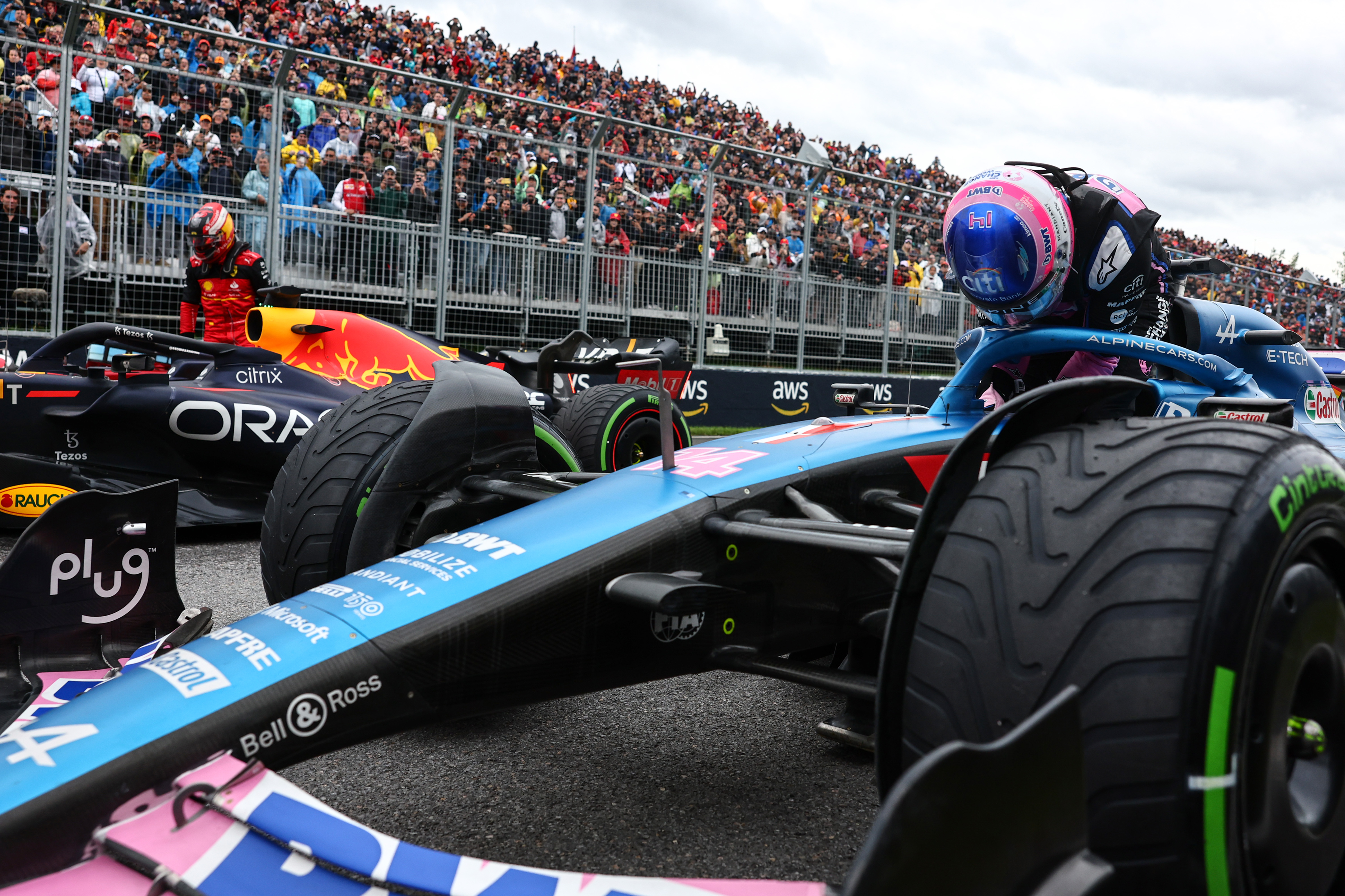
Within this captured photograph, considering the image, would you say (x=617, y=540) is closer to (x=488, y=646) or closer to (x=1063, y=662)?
(x=488, y=646)

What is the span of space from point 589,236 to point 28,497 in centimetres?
719

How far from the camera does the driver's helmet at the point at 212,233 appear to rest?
8070mm

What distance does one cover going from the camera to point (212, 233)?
8102 millimetres

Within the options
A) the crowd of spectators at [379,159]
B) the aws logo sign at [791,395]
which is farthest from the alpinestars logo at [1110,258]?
the aws logo sign at [791,395]

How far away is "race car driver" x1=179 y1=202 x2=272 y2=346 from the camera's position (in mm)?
8195

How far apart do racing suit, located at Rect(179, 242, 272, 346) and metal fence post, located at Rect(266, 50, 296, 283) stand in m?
1.25

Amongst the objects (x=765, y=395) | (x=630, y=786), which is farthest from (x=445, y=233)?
(x=630, y=786)

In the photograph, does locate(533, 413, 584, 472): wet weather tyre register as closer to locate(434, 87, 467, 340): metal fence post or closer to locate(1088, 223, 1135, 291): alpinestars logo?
locate(1088, 223, 1135, 291): alpinestars logo

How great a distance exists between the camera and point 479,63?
726 inches

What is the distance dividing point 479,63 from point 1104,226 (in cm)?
1711

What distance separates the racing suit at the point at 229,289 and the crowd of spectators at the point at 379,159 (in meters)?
1.17

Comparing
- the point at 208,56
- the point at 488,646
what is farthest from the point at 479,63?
the point at 488,646

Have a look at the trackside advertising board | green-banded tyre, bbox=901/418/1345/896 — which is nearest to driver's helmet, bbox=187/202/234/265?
the trackside advertising board

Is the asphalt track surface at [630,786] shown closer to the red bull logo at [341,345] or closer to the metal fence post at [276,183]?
the red bull logo at [341,345]
